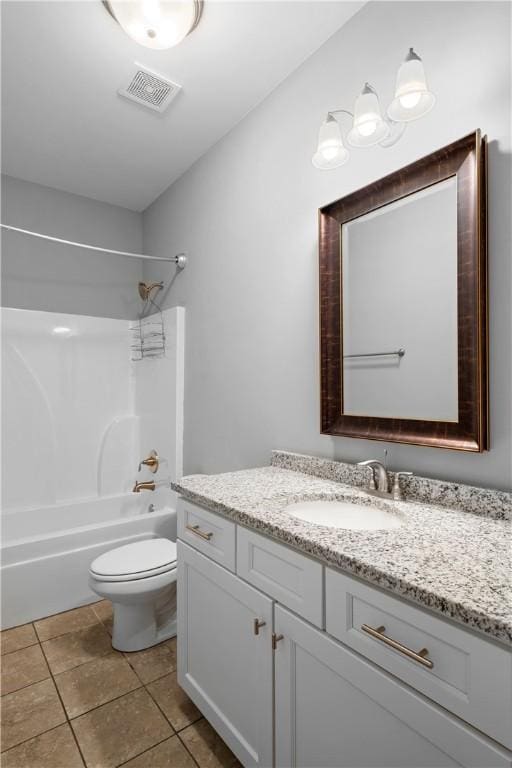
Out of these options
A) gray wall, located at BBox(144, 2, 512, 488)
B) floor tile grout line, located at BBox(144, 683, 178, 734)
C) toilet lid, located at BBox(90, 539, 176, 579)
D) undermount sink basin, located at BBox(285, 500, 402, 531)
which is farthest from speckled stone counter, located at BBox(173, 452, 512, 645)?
floor tile grout line, located at BBox(144, 683, 178, 734)

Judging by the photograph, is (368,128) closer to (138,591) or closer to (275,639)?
(275,639)

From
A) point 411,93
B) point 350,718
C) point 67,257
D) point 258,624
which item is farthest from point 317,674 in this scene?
point 67,257

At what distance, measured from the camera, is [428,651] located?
724 millimetres

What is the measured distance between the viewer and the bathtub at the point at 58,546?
7.09 feet

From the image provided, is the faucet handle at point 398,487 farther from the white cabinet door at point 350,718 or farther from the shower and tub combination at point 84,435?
the shower and tub combination at point 84,435

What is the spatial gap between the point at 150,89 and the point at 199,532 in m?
2.01

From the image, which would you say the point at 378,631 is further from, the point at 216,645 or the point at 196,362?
the point at 196,362

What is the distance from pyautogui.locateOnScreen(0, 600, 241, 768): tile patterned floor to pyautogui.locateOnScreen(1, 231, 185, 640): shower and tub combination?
15.4 inches

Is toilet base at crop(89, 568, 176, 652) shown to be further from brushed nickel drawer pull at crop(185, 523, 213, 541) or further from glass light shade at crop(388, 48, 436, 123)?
glass light shade at crop(388, 48, 436, 123)

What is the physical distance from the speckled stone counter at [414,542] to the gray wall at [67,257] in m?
2.11

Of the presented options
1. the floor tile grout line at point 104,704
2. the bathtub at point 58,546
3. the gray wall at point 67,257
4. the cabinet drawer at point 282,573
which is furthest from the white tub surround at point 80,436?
the cabinet drawer at point 282,573

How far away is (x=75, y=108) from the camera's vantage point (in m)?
2.08

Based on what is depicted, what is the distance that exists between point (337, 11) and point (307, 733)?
234cm

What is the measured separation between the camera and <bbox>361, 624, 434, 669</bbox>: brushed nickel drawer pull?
2.37 feet
